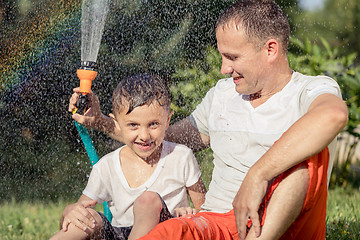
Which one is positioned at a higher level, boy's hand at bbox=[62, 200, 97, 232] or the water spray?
the water spray

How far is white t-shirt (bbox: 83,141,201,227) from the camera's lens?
2.43m

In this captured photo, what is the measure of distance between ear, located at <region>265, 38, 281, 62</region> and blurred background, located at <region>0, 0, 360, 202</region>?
6.19 feet

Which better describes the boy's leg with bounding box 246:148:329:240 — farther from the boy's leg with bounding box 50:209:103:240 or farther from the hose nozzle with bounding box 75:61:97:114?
the hose nozzle with bounding box 75:61:97:114

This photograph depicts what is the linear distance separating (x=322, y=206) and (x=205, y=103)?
0.82 metres

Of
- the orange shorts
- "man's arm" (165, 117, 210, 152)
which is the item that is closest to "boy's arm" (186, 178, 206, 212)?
"man's arm" (165, 117, 210, 152)

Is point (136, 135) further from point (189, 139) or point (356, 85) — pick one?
point (356, 85)

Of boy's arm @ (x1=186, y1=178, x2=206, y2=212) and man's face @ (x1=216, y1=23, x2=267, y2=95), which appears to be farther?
boy's arm @ (x1=186, y1=178, x2=206, y2=212)

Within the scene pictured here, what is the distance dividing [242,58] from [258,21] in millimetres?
173

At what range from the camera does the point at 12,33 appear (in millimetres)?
4727

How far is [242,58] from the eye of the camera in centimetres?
222

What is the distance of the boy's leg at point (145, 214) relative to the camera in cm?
213

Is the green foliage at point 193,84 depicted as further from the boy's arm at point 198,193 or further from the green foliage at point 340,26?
the green foliage at point 340,26

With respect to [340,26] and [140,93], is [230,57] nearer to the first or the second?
[140,93]

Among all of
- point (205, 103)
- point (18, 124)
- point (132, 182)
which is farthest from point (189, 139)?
point (18, 124)
